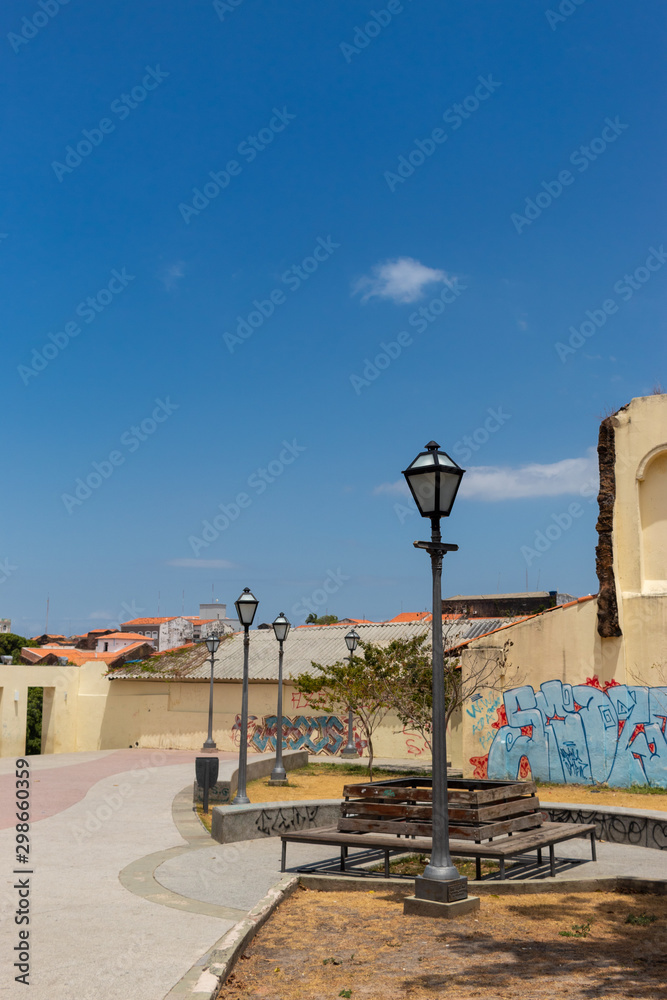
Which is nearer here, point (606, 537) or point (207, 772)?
point (207, 772)

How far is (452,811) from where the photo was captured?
313 inches

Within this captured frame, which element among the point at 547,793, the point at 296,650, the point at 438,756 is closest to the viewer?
the point at 438,756

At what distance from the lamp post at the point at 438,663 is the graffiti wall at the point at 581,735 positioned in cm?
1076

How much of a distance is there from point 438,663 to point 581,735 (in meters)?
11.4

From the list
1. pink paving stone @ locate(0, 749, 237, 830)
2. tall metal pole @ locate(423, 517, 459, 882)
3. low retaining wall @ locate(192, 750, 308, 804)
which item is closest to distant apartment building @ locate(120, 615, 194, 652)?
pink paving stone @ locate(0, 749, 237, 830)

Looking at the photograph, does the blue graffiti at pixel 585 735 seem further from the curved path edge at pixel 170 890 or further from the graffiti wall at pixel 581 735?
the curved path edge at pixel 170 890

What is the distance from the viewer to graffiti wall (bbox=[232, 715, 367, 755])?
28.2 meters

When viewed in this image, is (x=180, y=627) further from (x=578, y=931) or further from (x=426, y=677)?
Result: (x=578, y=931)

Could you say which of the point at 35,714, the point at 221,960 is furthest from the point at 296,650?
the point at 221,960

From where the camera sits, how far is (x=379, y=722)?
85.1ft

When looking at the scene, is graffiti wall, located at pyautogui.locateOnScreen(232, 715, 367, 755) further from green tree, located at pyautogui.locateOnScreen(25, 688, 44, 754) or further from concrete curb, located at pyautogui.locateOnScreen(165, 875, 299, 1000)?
concrete curb, located at pyautogui.locateOnScreen(165, 875, 299, 1000)

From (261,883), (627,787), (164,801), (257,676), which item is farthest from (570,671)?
(257,676)

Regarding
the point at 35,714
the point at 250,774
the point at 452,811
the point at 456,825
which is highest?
the point at 452,811

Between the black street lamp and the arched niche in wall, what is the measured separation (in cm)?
1130
